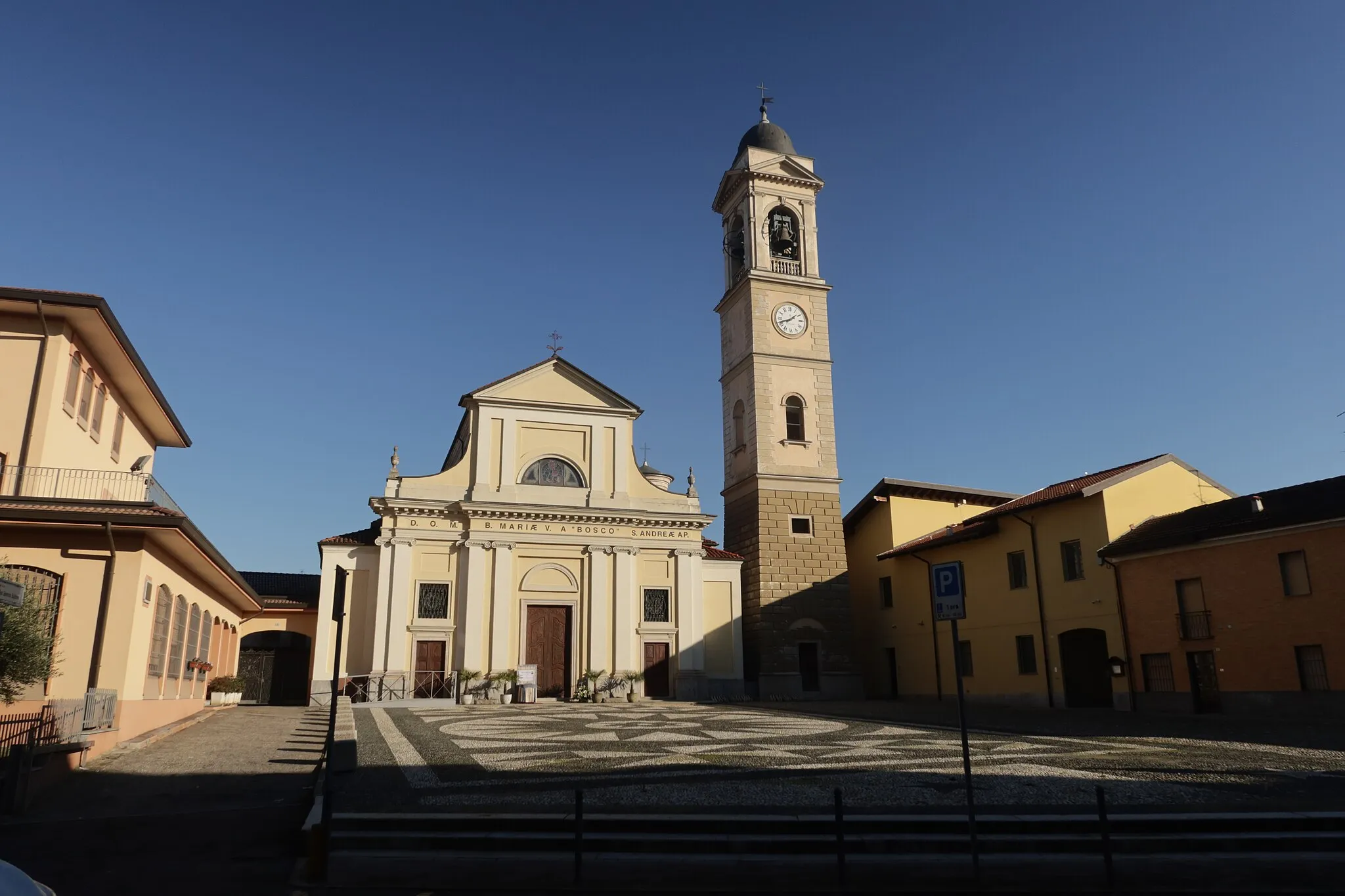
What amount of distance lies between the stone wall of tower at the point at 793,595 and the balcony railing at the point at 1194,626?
44.9 feet

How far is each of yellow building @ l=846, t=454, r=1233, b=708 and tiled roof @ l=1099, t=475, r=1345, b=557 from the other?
0.73 metres

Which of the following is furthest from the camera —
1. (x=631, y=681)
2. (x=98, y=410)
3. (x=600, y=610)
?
(x=600, y=610)

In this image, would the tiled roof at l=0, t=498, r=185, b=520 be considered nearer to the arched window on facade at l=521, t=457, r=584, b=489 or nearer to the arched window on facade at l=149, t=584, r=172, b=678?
the arched window on facade at l=149, t=584, r=172, b=678

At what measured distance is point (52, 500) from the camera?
49.3ft

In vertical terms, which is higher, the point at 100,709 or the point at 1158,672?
the point at 1158,672

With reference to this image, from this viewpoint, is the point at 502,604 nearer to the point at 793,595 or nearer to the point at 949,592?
the point at 793,595

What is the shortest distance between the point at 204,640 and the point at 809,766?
20.6 meters

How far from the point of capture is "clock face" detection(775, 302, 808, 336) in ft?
122

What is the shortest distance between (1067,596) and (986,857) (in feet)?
66.1

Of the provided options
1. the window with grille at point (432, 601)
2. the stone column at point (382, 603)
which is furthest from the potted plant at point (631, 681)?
the stone column at point (382, 603)

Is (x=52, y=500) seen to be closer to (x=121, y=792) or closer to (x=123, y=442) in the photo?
(x=121, y=792)

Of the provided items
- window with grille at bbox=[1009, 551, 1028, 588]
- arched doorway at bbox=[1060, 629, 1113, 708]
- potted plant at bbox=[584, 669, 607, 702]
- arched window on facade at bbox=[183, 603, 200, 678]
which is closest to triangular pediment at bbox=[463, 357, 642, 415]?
potted plant at bbox=[584, 669, 607, 702]

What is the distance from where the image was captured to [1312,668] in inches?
770

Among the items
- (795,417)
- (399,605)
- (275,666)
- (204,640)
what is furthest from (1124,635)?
(275,666)
